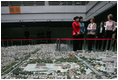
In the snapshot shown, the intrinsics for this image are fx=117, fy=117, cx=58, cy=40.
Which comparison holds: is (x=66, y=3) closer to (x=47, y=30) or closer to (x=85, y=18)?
(x=85, y=18)

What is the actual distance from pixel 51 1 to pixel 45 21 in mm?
2707

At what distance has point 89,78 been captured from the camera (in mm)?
1981

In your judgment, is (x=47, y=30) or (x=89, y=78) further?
(x=47, y=30)

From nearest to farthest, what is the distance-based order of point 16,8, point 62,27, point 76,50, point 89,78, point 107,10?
point 89,78
point 76,50
point 107,10
point 16,8
point 62,27

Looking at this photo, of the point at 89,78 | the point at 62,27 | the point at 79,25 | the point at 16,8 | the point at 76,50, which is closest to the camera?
the point at 89,78

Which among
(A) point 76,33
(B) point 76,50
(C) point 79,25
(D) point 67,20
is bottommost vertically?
(B) point 76,50

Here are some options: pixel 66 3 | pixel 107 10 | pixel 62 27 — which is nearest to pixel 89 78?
pixel 107 10

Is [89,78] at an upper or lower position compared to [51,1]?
lower

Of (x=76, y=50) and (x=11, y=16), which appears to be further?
(x=11, y=16)

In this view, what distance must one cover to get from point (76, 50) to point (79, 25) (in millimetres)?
1190

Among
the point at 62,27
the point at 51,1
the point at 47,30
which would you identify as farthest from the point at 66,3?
the point at 47,30

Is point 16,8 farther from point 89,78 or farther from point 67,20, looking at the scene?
point 89,78

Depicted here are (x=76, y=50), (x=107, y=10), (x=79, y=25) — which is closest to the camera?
(x=79, y=25)

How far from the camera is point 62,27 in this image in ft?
59.9
